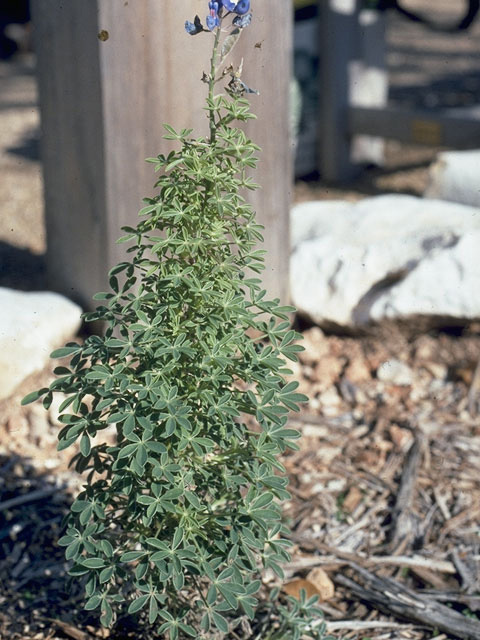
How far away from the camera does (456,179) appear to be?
4652 millimetres

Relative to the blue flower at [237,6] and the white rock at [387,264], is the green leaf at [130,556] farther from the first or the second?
the white rock at [387,264]

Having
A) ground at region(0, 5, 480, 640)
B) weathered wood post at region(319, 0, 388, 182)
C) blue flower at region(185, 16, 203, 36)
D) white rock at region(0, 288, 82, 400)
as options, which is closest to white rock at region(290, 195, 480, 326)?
ground at region(0, 5, 480, 640)

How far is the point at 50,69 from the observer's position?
11.3ft

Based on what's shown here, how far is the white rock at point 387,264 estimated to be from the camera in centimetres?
355

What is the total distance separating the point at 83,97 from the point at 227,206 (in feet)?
5.61

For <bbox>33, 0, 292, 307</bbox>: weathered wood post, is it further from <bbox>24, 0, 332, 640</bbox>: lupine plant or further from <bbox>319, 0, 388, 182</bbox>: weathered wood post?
<bbox>319, 0, 388, 182</bbox>: weathered wood post

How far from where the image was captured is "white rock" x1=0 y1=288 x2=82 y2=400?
3240mm

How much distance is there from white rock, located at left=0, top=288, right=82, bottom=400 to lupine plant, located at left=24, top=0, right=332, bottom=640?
1.41m

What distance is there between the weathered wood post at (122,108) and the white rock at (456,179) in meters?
1.38

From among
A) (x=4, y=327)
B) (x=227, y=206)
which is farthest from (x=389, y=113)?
(x=227, y=206)

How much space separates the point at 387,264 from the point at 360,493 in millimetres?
1204

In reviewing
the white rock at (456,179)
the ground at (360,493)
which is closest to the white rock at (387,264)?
the ground at (360,493)

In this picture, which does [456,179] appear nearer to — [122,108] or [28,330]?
[122,108]

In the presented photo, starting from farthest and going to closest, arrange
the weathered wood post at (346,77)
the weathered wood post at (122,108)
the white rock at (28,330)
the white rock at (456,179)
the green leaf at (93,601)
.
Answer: the weathered wood post at (346,77) → the white rock at (456,179) → the white rock at (28,330) → the weathered wood post at (122,108) → the green leaf at (93,601)
